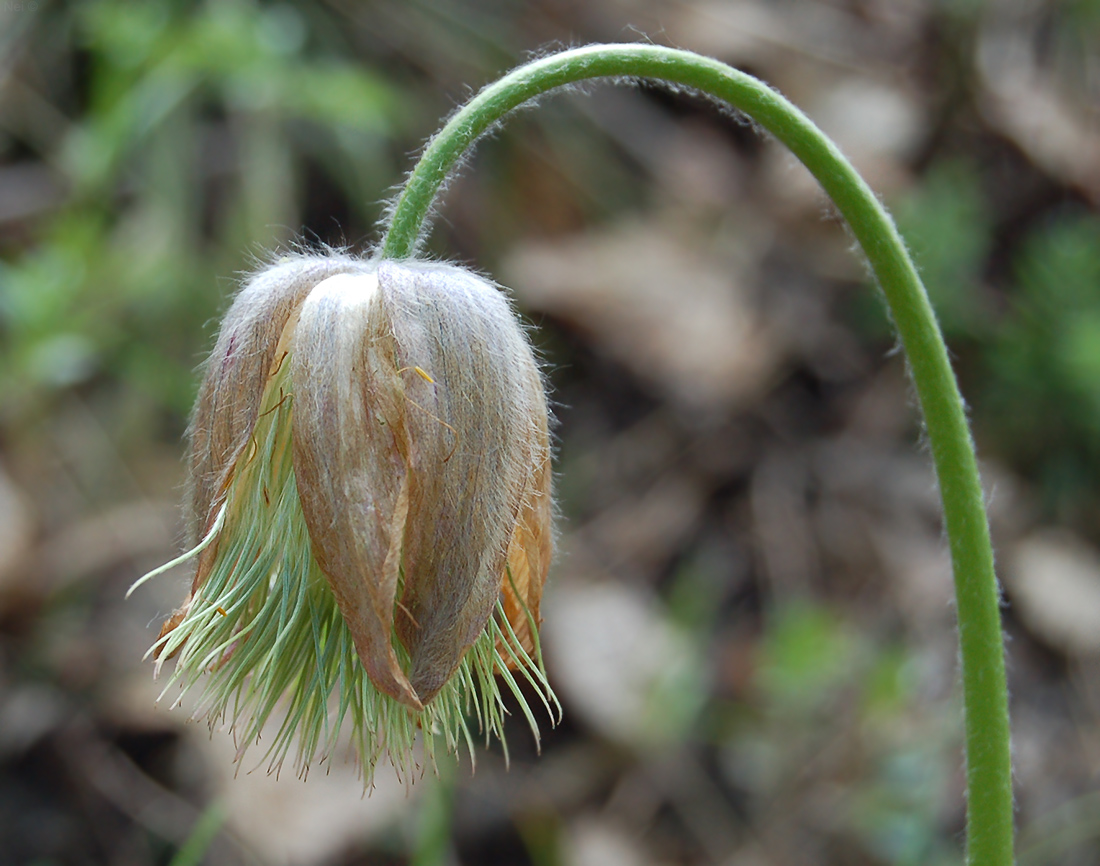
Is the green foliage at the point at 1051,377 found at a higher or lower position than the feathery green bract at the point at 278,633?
higher

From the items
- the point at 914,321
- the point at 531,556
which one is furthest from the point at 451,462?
the point at 914,321

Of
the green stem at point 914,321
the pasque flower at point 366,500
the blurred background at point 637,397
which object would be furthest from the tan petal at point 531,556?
the blurred background at point 637,397

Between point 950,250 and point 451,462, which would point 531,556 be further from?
point 950,250

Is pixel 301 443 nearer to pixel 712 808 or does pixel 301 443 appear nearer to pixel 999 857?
pixel 999 857

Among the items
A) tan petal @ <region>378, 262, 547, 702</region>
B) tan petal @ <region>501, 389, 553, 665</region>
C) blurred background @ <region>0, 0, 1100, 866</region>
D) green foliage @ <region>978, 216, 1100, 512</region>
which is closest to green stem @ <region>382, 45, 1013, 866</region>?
tan petal @ <region>378, 262, 547, 702</region>

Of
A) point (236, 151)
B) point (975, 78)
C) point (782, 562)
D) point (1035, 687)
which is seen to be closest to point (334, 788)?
point (782, 562)

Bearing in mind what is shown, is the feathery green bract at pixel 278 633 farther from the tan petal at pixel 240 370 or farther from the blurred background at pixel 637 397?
the blurred background at pixel 637 397

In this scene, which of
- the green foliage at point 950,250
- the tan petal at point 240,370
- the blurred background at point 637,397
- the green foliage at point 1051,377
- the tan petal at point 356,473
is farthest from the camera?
the green foliage at point 950,250
